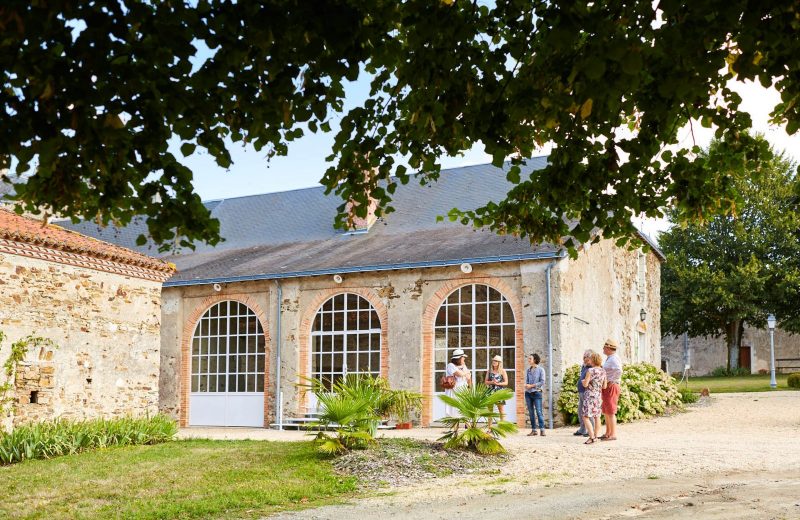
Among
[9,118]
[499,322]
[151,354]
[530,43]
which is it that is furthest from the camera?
[499,322]

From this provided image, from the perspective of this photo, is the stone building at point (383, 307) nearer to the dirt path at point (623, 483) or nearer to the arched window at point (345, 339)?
the arched window at point (345, 339)

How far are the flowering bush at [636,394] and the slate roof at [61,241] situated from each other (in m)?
7.82

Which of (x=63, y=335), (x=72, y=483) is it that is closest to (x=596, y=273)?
(x=63, y=335)

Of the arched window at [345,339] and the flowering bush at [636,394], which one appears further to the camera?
the arched window at [345,339]

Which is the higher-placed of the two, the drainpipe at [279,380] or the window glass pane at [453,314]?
the window glass pane at [453,314]

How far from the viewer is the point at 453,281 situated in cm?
1772

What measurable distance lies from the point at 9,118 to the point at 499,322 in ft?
45.3

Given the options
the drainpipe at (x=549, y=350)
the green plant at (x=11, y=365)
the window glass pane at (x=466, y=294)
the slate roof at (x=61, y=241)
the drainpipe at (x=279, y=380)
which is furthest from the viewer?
the drainpipe at (x=279, y=380)

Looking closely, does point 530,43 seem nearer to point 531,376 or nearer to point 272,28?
point 272,28

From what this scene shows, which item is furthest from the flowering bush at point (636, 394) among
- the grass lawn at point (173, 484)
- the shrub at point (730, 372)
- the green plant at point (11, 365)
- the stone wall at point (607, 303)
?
the shrub at point (730, 372)

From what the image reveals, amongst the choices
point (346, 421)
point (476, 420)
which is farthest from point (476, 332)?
point (346, 421)

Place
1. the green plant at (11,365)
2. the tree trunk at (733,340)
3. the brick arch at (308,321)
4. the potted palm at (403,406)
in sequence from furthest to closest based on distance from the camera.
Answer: the tree trunk at (733,340) < the brick arch at (308,321) < the potted palm at (403,406) < the green plant at (11,365)

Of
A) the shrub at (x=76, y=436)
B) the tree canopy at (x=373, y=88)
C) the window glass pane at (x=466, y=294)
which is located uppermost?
the tree canopy at (x=373, y=88)

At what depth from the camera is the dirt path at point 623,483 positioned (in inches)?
285
